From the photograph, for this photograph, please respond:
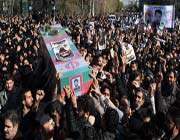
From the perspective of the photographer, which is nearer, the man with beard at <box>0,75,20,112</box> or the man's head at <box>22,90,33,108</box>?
the man's head at <box>22,90,33,108</box>

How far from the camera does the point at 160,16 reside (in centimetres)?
2298

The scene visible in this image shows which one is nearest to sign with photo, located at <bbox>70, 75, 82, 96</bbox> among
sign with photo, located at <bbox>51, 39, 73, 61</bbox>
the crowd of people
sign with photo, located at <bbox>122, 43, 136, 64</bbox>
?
the crowd of people

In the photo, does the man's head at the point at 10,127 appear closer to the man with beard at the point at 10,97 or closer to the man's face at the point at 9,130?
the man's face at the point at 9,130

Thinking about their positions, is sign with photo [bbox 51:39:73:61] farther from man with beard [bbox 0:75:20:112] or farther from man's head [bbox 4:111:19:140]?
man's head [bbox 4:111:19:140]

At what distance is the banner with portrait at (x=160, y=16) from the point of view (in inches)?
897

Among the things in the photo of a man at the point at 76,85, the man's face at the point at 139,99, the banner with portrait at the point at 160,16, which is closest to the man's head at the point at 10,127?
the man's face at the point at 139,99

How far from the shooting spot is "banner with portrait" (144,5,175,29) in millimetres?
22780

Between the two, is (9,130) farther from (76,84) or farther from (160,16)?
(160,16)

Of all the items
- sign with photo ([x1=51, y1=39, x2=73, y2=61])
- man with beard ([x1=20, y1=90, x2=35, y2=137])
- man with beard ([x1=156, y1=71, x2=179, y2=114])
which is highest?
sign with photo ([x1=51, y1=39, x2=73, y2=61])

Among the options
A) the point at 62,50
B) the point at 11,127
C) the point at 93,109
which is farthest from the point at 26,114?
the point at 62,50

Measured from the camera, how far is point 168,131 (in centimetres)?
669

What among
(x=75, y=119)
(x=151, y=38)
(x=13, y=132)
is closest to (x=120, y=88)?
(x=75, y=119)

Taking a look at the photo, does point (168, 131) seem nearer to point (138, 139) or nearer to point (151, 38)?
point (138, 139)

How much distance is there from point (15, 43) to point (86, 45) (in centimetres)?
248
